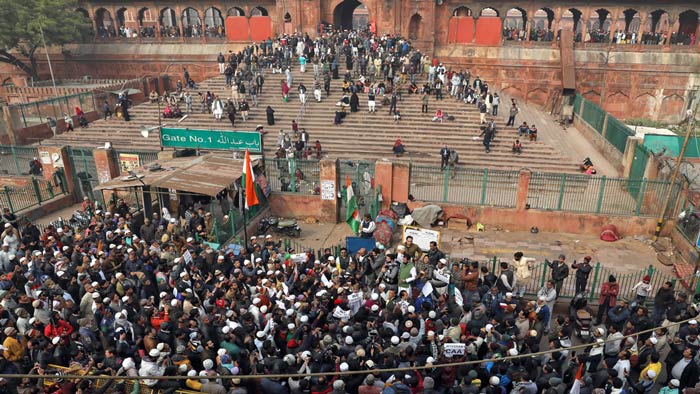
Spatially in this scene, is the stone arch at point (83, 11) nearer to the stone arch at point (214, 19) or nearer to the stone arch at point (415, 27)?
the stone arch at point (214, 19)

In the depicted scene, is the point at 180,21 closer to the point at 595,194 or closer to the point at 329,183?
the point at 329,183

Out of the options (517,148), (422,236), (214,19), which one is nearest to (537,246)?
(422,236)

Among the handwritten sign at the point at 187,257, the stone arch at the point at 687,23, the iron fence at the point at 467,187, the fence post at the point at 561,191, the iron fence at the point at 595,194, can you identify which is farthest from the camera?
the stone arch at the point at 687,23

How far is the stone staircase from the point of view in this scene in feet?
78.7

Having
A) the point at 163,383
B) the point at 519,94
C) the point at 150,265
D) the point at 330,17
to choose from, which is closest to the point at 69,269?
the point at 150,265

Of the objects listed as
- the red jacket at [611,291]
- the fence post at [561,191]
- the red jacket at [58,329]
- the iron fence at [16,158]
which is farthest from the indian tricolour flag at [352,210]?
the iron fence at [16,158]

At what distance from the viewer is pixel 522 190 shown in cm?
1755

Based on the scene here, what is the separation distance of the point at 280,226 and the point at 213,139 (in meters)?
3.83

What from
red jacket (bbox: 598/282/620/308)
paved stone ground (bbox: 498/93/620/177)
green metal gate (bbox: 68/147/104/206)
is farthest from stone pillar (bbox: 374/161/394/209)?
green metal gate (bbox: 68/147/104/206)

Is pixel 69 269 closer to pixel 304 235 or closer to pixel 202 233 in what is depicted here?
pixel 202 233

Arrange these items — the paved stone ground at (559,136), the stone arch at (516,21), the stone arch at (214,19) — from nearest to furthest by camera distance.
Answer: the paved stone ground at (559,136)
the stone arch at (516,21)
the stone arch at (214,19)

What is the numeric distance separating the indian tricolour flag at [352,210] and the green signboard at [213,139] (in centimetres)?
343

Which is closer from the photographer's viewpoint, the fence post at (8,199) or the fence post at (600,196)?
the fence post at (600,196)

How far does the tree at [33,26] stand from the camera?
36.9 metres
